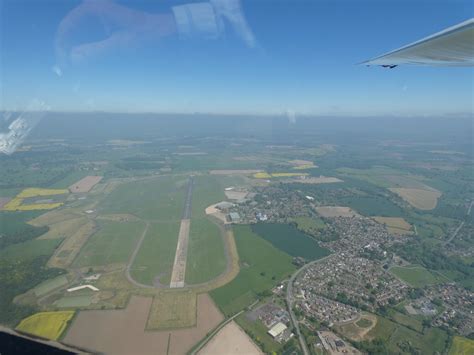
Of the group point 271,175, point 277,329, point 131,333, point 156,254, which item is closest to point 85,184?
point 156,254

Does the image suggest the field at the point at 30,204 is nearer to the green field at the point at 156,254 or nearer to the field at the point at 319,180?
the green field at the point at 156,254

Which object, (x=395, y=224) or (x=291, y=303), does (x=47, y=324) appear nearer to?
(x=291, y=303)

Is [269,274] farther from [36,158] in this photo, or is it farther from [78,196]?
[36,158]

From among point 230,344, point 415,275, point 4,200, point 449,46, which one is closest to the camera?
point 449,46

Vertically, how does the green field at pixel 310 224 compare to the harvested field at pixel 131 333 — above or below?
below

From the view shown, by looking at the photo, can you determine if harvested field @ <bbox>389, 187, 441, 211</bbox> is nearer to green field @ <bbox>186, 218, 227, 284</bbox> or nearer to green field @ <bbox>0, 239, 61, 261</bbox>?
green field @ <bbox>186, 218, 227, 284</bbox>

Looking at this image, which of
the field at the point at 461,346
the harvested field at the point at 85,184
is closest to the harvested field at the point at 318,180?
the harvested field at the point at 85,184

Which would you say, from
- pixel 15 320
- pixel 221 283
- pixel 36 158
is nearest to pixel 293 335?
pixel 221 283
